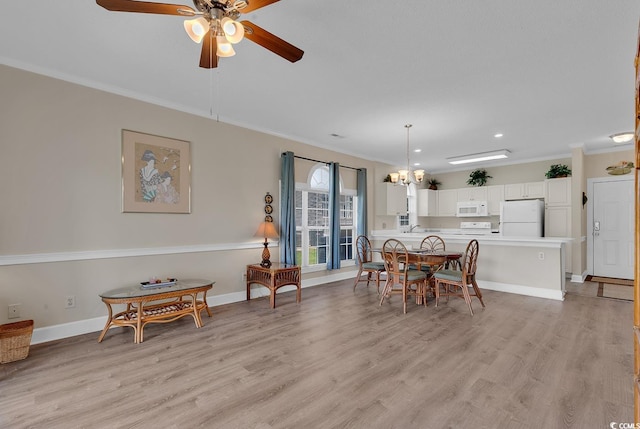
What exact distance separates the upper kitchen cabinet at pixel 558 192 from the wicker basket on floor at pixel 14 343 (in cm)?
863

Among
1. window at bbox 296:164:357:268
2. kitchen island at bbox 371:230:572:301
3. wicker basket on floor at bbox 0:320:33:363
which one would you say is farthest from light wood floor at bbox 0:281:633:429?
window at bbox 296:164:357:268

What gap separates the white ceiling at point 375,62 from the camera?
2.21 metres

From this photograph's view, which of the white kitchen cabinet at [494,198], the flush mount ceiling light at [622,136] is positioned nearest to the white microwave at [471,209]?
the white kitchen cabinet at [494,198]

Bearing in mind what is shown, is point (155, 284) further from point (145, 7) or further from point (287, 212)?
point (145, 7)

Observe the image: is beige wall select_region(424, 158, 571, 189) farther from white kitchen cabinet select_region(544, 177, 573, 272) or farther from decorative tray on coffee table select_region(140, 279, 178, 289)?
decorative tray on coffee table select_region(140, 279, 178, 289)

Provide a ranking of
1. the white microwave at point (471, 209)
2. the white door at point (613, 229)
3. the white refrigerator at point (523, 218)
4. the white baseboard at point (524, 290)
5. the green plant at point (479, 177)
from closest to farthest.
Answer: the white baseboard at point (524, 290) → the white door at point (613, 229) → the white refrigerator at point (523, 218) → the white microwave at point (471, 209) → the green plant at point (479, 177)

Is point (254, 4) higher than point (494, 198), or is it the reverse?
point (254, 4)

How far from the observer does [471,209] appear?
7.65 m

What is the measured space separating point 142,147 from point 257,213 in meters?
1.83

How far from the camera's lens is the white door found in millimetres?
6004

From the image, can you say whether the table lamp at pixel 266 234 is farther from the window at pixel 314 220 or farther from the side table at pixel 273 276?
the window at pixel 314 220

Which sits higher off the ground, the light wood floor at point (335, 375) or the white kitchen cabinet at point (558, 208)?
the white kitchen cabinet at point (558, 208)

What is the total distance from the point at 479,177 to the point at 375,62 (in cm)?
601

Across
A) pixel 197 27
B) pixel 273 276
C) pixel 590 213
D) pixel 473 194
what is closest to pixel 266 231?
pixel 273 276
